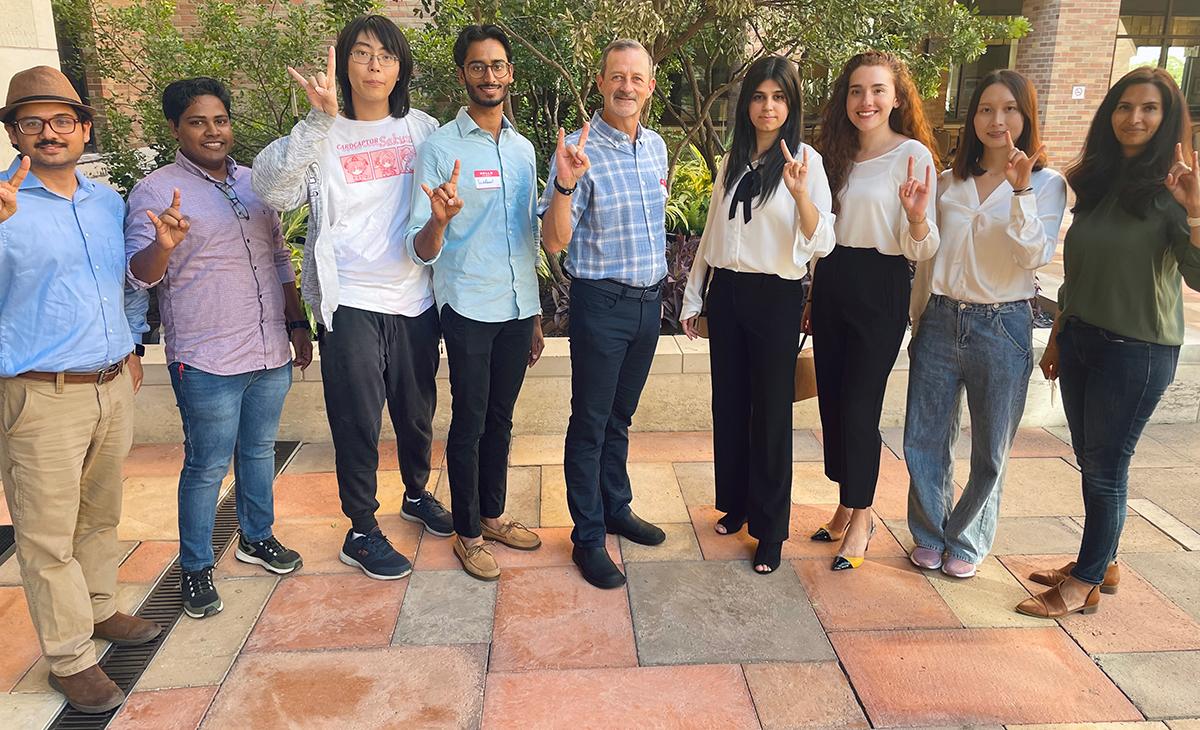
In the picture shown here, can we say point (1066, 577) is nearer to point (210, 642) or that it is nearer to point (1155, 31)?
point (210, 642)

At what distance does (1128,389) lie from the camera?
2703 mm

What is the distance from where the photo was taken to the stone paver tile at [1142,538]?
349 cm

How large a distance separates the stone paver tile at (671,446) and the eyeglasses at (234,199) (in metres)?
2.33

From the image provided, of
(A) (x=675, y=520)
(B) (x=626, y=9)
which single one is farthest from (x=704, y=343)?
(B) (x=626, y=9)

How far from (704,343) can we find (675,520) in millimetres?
1426

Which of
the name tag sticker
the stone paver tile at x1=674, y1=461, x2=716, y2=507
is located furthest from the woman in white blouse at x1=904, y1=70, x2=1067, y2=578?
the name tag sticker

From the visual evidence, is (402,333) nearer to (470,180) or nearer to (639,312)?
(470,180)

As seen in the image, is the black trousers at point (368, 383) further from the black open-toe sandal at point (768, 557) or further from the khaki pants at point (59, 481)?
the black open-toe sandal at point (768, 557)

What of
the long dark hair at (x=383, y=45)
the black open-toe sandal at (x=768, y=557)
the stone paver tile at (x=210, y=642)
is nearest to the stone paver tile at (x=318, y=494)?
the stone paver tile at (x=210, y=642)

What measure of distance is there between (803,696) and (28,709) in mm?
2343

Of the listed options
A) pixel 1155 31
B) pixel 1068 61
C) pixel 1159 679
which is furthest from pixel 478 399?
pixel 1155 31

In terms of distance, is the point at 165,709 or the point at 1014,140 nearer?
the point at 165,709

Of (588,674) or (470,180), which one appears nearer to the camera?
(588,674)

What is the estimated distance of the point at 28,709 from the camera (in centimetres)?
251
